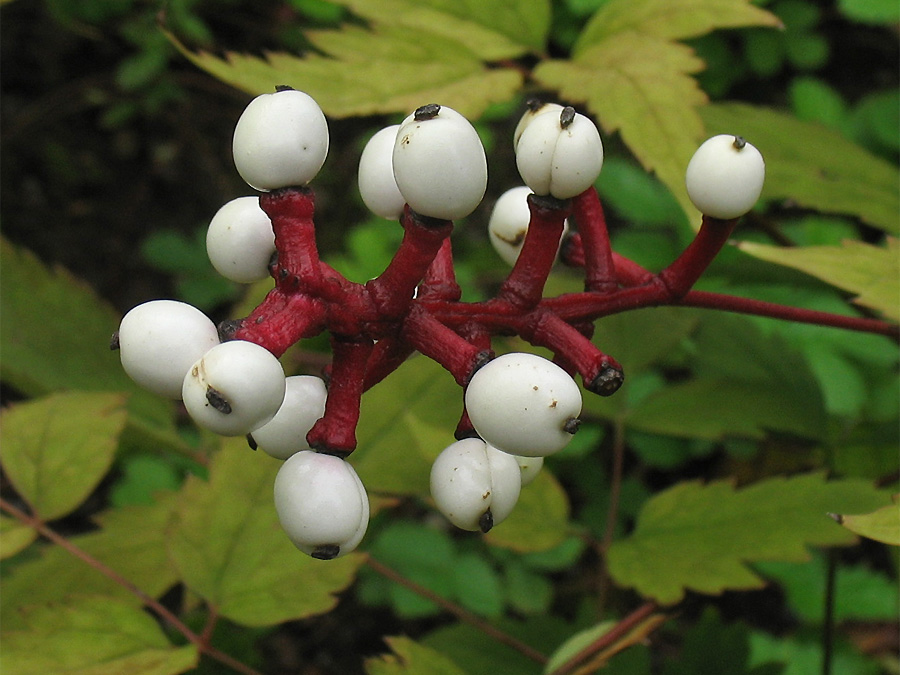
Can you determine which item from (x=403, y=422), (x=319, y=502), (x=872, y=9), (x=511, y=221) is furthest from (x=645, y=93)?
(x=872, y=9)

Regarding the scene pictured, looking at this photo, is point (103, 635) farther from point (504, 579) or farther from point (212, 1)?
point (212, 1)

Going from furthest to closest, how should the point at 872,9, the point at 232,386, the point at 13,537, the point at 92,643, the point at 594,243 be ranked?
the point at 872,9, the point at 13,537, the point at 92,643, the point at 594,243, the point at 232,386

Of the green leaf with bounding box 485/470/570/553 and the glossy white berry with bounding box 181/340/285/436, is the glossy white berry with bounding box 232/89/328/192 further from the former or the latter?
the green leaf with bounding box 485/470/570/553

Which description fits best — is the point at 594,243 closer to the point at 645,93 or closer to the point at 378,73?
the point at 645,93

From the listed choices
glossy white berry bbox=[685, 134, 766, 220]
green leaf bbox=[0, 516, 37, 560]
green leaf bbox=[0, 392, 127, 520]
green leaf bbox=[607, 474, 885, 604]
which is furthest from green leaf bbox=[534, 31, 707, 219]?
green leaf bbox=[0, 516, 37, 560]

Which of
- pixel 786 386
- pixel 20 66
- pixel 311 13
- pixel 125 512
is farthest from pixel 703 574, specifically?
pixel 20 66

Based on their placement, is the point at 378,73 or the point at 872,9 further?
the point at 872,9

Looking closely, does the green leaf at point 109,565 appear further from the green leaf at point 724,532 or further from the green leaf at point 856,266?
the green leaf at point 856,266
